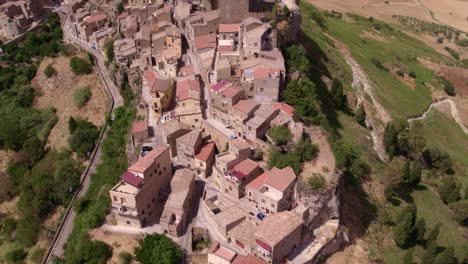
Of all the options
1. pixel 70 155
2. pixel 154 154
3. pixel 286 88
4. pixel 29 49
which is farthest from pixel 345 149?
pixel 29 49

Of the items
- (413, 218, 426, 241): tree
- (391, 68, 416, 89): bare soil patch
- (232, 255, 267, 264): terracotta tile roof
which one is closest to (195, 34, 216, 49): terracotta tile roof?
(232, 255, 267, 264): terracotta tile roof

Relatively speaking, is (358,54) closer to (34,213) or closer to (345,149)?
(345,149)

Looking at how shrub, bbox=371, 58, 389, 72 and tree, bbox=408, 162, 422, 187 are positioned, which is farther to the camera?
shrub, bbox=371, 58, 389, 72

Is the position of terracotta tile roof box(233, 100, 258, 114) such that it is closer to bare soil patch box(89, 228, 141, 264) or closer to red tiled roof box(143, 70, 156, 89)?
red tiled roof box(143, 70, 156, 89)

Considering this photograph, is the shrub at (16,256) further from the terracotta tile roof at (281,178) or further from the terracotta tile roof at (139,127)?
the terracotta tile roof at (281,178)

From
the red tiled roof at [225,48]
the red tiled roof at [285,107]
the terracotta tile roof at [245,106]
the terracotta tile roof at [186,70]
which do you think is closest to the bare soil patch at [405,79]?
the red tiled roof at [225,48]
